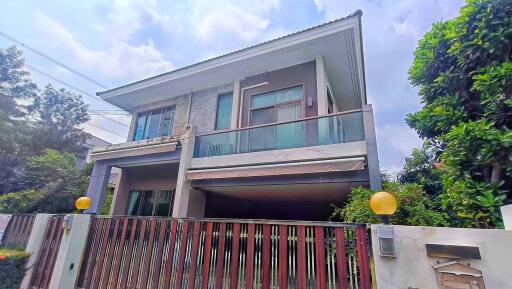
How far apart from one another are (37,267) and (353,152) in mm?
7698

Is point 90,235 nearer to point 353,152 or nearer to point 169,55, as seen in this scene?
point 353,152

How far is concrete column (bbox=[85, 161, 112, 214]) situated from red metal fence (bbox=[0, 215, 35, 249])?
2435mm

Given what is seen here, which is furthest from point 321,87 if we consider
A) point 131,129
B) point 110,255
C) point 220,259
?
point 131,129

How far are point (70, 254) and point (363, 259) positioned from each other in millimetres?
5700

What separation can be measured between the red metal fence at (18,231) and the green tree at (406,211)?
24.6 ft

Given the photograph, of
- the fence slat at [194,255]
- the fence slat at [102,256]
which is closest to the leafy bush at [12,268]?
the fence slat at [102,256]

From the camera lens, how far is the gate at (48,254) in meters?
5.02

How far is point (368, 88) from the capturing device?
1050cm

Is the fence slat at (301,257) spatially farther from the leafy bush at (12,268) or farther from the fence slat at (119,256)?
the leafy bush at (12,268)

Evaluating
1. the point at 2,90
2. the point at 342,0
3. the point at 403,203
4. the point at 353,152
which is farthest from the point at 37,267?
the point at 2,90

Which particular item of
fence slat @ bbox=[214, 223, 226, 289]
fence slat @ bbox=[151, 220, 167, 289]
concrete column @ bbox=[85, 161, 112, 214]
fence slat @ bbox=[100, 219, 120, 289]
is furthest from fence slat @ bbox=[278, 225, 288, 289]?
concrete column @ bbox=[85, 161, 112, 214]

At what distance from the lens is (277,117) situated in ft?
27.5

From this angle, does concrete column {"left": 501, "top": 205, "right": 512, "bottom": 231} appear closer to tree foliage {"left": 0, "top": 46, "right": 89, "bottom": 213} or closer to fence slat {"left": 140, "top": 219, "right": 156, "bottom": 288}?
fence slat {"left": 140, "top": 219, "right": 156, "bottom": 288}

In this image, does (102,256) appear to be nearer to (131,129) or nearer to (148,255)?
(148,255)
